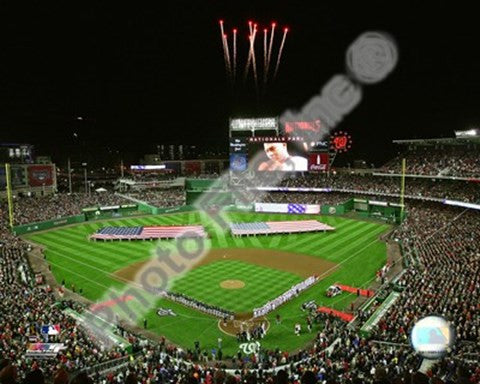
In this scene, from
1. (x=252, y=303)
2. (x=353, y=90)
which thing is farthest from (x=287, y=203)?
(x=252, y=303)

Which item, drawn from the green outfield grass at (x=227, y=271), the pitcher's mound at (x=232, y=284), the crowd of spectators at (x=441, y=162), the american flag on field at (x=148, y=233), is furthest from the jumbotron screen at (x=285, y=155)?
the pitcher's mound at (x=232, y=284)

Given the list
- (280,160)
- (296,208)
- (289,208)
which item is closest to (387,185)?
(296,208)

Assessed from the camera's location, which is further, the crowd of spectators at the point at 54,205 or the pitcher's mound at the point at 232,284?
the crowd of spectators at the point at 54,205

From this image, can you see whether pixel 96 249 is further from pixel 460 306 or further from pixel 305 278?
pixel 460 306

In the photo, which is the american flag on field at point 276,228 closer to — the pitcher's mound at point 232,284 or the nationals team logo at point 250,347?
the pitcher's mound at point 232,284

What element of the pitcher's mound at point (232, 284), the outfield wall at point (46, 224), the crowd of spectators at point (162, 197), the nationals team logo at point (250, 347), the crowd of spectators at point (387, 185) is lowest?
the nationals team logo at point (250, 347)

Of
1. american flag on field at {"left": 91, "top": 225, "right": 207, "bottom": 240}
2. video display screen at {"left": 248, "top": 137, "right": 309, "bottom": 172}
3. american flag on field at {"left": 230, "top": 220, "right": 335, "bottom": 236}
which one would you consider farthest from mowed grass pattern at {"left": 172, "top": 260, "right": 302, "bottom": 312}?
video display screen at {"left": 248, "top": 137, "right": 309, "bottom": 172}
